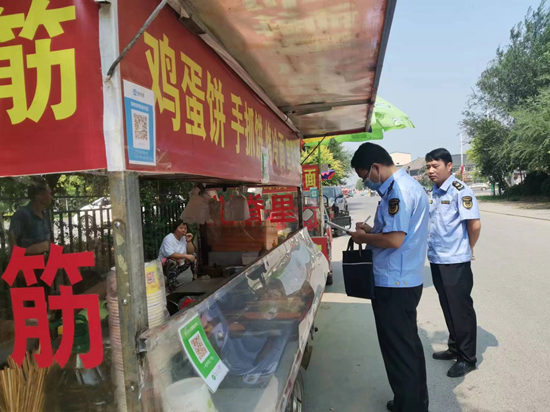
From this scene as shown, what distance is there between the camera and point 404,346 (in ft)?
7.83

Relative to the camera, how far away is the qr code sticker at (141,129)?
4.16ft

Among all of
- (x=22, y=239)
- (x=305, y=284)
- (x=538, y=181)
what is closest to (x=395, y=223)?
(x=305, y=284)

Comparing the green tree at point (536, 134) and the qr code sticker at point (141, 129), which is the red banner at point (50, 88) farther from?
the green tree at point (536, 134)

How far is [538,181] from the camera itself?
26125 millimetres

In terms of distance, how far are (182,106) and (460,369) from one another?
10.1 ft

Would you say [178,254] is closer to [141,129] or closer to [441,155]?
[441,155]

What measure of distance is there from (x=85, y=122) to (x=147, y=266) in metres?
0.57

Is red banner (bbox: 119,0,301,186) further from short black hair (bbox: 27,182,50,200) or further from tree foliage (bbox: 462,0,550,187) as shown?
tree foliage (bbox: 462,0,550,187)

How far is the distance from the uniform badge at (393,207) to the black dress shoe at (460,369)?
176 centimetres

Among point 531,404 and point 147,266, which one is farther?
point 531,404

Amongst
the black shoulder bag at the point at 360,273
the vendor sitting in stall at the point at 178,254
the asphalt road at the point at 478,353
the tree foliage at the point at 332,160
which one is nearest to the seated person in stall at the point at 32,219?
the black shoulder bag at the point at 360,273

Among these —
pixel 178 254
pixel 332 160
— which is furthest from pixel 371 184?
pixel 332 160

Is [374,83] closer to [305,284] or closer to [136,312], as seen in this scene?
[305,284]

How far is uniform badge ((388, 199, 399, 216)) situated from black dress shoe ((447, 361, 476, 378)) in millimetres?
1757
